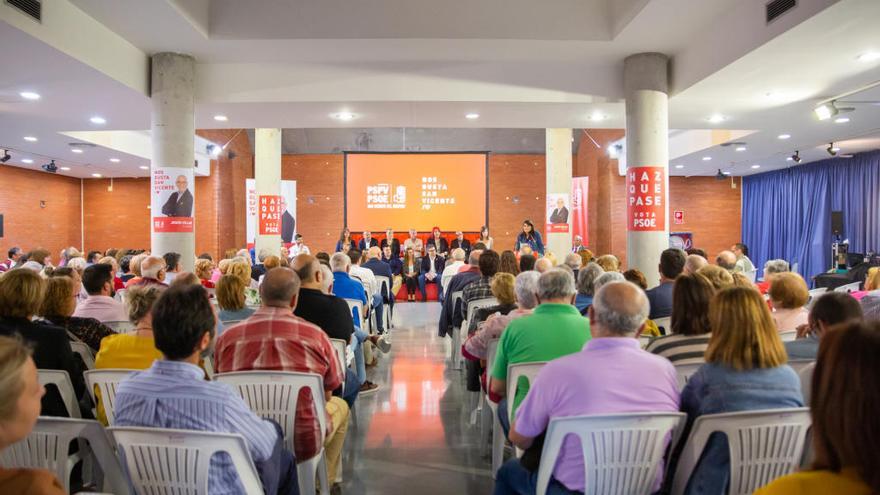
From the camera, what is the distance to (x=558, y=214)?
36.7 feet

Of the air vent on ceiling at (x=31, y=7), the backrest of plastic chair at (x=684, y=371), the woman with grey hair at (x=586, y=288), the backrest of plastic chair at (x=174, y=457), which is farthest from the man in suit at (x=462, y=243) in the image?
the backrest of plastic chair at (x=174, y=457)

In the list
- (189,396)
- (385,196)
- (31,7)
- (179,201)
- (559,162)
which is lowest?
(189,396)

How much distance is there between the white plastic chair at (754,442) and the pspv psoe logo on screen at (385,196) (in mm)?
13910

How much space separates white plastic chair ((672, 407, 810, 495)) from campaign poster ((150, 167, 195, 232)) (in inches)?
239

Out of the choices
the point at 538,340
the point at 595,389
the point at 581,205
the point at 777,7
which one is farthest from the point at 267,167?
the point at 595,389

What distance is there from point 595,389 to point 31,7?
5.31 m

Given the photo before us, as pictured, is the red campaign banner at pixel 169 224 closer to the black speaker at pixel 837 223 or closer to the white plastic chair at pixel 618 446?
the white plastic chair at pixel 618 446

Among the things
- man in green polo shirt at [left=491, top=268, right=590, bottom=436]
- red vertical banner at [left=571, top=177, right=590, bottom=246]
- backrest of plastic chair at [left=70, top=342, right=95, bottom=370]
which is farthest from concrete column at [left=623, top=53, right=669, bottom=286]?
red vertical banner at [left=571, top=177, right=590, bottom=246]

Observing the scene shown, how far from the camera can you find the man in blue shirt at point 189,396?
1.86 meters

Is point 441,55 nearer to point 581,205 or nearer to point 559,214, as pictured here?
point 559,214

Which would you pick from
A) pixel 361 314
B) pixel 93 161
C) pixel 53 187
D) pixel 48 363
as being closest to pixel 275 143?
pixel 93 161

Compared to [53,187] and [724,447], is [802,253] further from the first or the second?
[53,187]

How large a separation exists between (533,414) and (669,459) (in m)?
0.53

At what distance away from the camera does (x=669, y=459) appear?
2.10 meters
